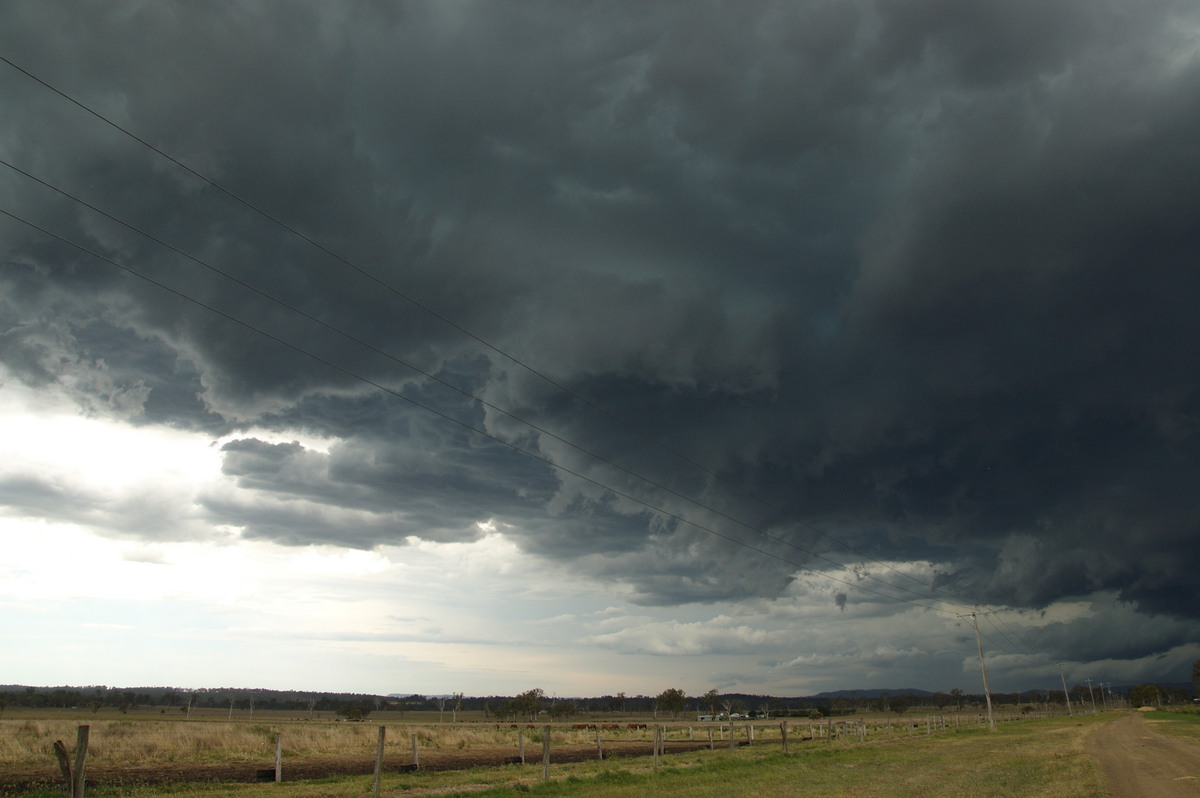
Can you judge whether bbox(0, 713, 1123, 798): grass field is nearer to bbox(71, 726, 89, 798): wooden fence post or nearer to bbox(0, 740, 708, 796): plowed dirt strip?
bbox(0, 740, 708, 796): plowed dirt strip

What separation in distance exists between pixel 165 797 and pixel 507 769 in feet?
62.4

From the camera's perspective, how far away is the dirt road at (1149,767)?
2753 cm

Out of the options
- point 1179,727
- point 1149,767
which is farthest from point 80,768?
point 1179,727

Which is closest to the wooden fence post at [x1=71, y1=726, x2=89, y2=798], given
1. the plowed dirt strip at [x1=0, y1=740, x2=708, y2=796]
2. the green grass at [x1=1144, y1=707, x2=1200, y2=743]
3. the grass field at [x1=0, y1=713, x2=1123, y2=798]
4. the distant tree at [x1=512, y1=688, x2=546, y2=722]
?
the grass field at [x1=0, y1=713, x2=1123, y2=798]

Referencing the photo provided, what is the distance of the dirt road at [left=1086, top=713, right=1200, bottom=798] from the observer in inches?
1084

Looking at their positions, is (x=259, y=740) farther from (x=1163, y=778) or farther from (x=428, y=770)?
(x=1163, y=778)

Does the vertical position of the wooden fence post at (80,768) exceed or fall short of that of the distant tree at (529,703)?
it exceeds it

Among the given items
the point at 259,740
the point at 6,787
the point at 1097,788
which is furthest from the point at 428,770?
the point at 1097,788

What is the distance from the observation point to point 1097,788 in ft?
89.7

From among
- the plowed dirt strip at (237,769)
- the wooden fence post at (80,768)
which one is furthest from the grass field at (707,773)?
the wooden fence post at (80,768)

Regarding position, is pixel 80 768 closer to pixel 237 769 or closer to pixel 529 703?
pixel 237 769

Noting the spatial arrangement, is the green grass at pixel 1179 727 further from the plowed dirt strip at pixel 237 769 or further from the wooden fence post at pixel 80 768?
the wooden fence post at pixel 80 768

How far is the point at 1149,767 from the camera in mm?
37438

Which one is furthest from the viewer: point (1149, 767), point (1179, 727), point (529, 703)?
point (529, 703)
